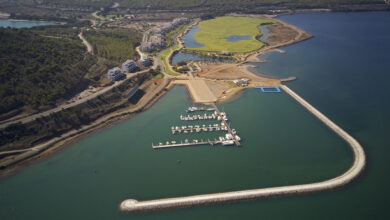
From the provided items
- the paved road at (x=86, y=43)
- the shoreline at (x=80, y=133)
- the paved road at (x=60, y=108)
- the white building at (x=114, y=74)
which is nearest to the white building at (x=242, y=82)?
the shoreline at (x=80, y=133)

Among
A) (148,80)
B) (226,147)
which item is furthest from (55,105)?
(226,147)

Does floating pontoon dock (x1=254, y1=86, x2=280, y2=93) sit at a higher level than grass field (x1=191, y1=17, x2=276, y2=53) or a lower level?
lower

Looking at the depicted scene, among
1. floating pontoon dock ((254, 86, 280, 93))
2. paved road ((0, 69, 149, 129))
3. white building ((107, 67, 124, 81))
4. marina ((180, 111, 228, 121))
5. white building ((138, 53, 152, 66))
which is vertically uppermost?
white building ((138, 53, 152, 66))

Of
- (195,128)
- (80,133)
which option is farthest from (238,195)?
(80,133)

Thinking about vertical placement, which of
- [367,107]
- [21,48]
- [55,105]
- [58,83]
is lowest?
[367,107]

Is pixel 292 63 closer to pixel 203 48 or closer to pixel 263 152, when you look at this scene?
pixel 203 48

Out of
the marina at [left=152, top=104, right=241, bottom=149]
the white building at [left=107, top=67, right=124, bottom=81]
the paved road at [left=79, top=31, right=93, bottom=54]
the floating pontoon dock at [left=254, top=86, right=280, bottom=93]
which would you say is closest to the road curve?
the marina at [left=152, top=104, right=241, bottom=149]

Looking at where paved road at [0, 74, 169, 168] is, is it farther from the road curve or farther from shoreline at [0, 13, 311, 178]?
the road curve
